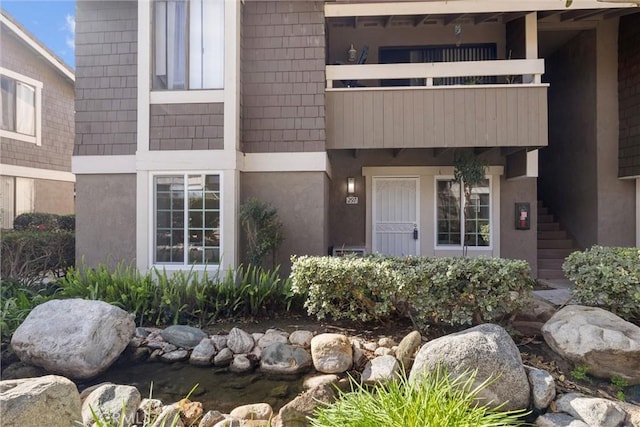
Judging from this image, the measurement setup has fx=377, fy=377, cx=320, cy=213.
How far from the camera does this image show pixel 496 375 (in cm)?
349

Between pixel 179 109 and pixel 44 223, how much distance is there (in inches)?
272

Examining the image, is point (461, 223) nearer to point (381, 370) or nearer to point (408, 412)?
point (381, 370)

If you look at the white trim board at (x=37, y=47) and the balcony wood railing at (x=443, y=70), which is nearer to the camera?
the balcony wood railing at (x=443, y=70)

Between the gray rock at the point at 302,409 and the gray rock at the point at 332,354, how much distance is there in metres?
0.65

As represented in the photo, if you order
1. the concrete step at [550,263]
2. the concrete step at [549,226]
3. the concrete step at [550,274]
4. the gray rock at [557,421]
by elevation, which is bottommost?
the gray rock at [557,421]

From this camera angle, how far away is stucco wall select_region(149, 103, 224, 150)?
6488 millimetres

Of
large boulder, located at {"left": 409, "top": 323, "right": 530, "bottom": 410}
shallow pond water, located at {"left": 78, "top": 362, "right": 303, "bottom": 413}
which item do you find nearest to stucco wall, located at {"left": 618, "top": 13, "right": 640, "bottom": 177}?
large boulder, located at {"left": 409, "top": 323, "right": 530, "bottom": 410}

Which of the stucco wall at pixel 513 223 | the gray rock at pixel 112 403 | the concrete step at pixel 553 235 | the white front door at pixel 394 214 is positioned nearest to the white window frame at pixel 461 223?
the stucco wall at pixel 513 223

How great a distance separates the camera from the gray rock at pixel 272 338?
15.4 feet

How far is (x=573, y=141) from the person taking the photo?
8.93m

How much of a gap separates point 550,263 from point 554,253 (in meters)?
0.37

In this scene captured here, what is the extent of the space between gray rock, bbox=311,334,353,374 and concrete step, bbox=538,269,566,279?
5.94 metres

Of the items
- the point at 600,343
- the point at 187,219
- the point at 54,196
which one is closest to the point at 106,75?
the point at 187,219

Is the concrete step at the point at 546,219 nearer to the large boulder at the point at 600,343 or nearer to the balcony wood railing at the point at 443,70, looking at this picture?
the balcony wood railing at the point at 443,70
